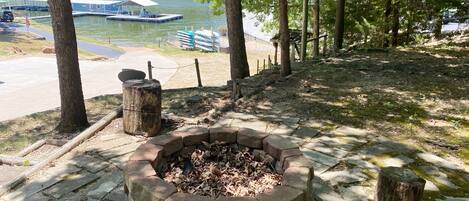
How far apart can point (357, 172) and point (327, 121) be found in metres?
1.75

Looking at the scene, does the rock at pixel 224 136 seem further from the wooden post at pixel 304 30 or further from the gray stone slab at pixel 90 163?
the wooden post at pixel 304 30

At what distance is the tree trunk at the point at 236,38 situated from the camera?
9031 mm

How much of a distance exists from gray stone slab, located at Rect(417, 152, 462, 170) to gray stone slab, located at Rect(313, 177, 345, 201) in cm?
148

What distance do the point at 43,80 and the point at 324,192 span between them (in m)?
16.3

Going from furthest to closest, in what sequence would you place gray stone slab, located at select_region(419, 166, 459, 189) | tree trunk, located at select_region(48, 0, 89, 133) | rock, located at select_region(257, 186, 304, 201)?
tree trunk, located at select_region(48, 0, 89, 133), gray stone slab, located at select_region(419, 166, 459, 189), rock, located at select_region(257, 186, 304, 201)

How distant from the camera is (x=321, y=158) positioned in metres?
4.78

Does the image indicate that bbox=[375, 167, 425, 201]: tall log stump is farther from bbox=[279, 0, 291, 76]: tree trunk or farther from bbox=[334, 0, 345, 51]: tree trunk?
bbox=[334, 0, 345, 51]: tree trunk

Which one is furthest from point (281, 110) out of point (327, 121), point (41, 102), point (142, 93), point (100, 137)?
point (41, 102)

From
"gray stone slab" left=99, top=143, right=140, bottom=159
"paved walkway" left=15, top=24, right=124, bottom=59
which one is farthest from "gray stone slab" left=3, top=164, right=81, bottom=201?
"paved walkway" left=15, top=24, right=124, bottom=59

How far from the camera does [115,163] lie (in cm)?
480

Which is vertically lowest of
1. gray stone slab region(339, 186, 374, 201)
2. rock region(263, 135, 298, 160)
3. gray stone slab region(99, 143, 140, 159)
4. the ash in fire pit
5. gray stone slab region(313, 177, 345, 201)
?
gray stone slab region(339, 186, 374, 201)

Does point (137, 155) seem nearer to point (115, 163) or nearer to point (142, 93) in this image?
point (115, 163)

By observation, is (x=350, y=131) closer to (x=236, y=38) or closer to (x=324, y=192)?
(x=324, y=192)

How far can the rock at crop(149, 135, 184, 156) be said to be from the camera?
3842 millimetres
